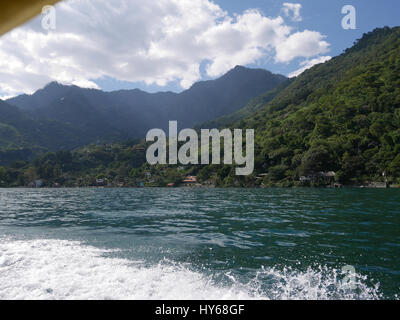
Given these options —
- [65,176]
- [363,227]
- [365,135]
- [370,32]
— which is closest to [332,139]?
[365,135]

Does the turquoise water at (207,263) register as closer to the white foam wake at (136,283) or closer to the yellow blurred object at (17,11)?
the white foam wake at (136,283)

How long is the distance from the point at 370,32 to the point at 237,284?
791 feet

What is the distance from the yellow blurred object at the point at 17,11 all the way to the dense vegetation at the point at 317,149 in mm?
65847

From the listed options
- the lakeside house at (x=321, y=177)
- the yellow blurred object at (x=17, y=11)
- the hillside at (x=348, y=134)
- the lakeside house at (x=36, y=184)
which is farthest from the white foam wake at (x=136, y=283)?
the lakeside house at (x=36, y=184)

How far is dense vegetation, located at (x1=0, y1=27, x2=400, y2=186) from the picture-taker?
6419 centimetres

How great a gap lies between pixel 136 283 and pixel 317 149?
74.1 meters

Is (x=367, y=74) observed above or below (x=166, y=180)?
above

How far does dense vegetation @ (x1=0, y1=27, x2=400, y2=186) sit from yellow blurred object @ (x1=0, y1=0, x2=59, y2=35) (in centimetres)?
6585

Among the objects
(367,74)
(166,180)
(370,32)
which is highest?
(370,32)

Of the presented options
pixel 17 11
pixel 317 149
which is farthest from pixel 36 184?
pixel 17 11

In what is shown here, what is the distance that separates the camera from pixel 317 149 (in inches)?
2803

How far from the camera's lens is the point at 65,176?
5369 inches

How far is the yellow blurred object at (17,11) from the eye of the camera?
5.68 feet
